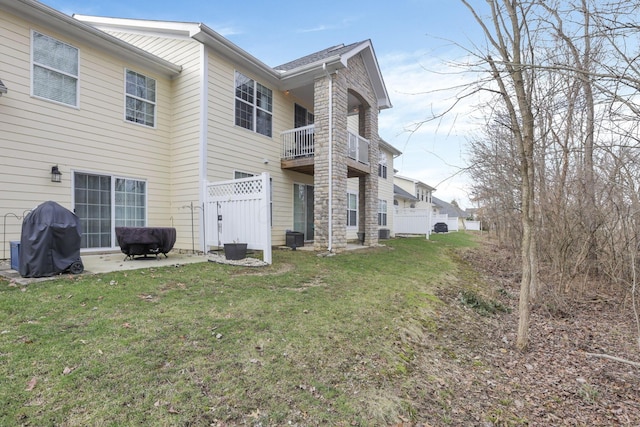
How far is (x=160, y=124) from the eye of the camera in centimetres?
957

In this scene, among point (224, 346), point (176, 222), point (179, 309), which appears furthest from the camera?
point (176, 222)

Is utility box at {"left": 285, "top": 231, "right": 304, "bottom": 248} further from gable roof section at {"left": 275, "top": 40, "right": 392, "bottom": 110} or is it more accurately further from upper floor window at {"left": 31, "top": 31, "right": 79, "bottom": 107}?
upper floor window at {"left": 31, "top": 31, "right": 79, "bottom": 107}

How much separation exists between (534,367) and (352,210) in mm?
11609

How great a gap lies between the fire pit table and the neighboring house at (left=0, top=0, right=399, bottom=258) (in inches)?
57.9

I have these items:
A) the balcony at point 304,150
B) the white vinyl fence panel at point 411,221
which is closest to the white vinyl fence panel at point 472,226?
the white vinyl fence panel at point 411,221

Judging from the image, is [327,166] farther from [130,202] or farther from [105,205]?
[105,205]

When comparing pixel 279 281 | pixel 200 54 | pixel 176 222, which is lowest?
pixel 279 281

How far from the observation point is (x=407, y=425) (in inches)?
107

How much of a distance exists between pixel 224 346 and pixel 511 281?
881 cm

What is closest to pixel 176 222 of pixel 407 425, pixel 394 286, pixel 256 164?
pixel 256 164

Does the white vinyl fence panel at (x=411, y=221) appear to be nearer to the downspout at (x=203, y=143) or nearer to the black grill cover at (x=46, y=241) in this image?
the downspout at (x=203, y=143)

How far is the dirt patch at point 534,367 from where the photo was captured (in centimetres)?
314

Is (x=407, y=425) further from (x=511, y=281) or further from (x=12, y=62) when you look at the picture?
(x=12, y=62)

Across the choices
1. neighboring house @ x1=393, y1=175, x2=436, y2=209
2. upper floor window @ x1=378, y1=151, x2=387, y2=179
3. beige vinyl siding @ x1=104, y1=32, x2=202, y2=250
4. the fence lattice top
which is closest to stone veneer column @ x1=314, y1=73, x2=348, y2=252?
the fence lattice top
